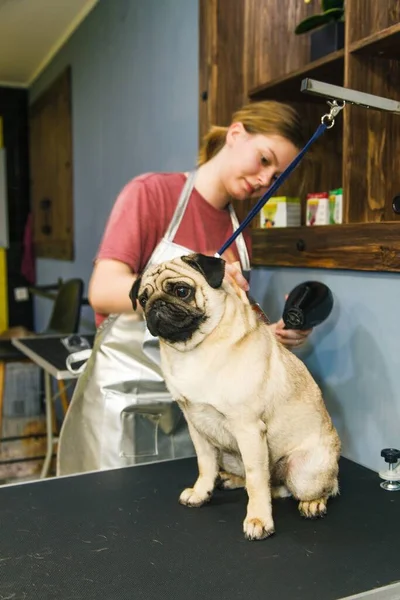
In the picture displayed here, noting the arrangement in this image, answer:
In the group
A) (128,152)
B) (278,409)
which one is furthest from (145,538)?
(128,152)

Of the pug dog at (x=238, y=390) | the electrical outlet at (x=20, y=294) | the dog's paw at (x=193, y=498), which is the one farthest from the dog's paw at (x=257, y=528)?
the electrical outlet at (x=20, y=294)

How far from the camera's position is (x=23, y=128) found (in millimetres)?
4855

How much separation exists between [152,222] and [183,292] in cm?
41

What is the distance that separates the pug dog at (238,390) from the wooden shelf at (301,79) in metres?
0.63

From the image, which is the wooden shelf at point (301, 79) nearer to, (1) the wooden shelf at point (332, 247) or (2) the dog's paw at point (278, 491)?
(1) the wooden shelf at point (332, 247)

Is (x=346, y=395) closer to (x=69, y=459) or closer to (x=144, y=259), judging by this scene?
(x=144, y=259)

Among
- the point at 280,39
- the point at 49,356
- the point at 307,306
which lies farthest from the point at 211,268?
the point at 49,356

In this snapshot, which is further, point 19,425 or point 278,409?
point 19,425

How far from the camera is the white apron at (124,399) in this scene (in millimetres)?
1262

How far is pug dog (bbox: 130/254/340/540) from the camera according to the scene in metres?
0.94

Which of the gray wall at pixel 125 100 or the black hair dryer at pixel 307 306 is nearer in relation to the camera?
the black hair dryer at pixel 307 306

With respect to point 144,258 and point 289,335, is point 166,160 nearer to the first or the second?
point 144,258

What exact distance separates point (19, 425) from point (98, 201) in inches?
52.2

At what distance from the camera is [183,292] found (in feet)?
3.08
